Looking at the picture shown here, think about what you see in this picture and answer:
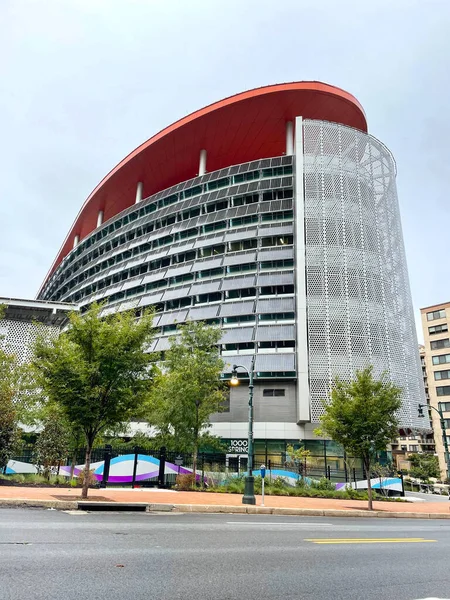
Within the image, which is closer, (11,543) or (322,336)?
(11,543)

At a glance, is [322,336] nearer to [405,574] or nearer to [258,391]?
[258,391]

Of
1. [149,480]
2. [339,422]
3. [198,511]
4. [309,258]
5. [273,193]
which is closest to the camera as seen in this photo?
[198,511]

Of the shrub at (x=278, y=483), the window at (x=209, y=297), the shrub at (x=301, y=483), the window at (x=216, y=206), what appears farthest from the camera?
the window at (x=216, y=206)

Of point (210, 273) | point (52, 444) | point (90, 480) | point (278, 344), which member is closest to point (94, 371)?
point (52, 444)

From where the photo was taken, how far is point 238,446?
130 ft

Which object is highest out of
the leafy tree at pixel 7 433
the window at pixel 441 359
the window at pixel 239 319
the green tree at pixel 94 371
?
the window at pixel 441 359

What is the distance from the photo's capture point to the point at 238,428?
131 ft

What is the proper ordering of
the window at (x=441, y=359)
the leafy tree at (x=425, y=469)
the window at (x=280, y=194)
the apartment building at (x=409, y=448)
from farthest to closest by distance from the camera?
the apartment building at (x=409, y=448)
the window at (x=441, y=359)
the leafy tree at (x=425, y=469)
the window at (x=280, y=194)

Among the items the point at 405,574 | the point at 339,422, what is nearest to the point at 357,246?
the point at 339,422

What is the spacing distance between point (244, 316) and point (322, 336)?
27.5 feet

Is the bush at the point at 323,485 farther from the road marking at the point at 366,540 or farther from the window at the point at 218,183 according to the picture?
the window at the point at 218,183

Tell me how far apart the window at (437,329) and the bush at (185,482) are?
7868 centimetres

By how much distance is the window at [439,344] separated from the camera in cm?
8606

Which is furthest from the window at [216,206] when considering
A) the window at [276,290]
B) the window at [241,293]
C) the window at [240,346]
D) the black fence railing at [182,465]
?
the black fence railing at [182,465]
